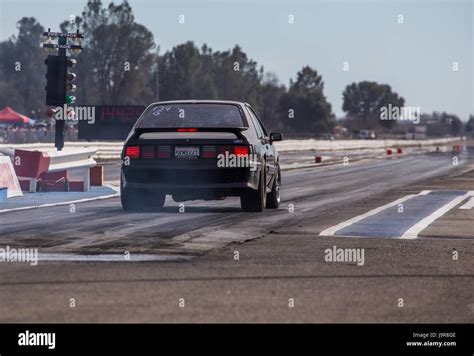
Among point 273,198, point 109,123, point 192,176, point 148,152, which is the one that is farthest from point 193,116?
point 109,123

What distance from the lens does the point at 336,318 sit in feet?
23.2

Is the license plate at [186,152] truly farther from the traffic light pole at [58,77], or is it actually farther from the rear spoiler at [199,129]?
the traffic light pole at [58,77]

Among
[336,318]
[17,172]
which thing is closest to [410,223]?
[336,318]

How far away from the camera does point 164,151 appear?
16219 millimetres

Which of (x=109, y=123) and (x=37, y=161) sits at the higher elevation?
(x=109, y=123)

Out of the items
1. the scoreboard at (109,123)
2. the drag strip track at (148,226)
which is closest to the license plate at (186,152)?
the drag strip track at (148,226)

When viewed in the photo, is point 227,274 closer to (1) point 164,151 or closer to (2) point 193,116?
(1) point 164,151

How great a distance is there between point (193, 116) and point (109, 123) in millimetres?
57280

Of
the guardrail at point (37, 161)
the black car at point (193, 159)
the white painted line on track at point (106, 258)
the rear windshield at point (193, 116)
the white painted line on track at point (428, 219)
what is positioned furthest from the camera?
the guardrail at point (37, 161)

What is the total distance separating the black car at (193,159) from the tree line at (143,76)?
78.1 metres

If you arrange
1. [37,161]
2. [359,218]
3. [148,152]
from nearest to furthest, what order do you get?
[359,218], [148,152], [37,161]

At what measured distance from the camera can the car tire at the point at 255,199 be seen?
16.7m
